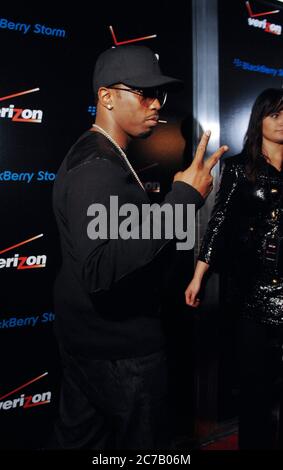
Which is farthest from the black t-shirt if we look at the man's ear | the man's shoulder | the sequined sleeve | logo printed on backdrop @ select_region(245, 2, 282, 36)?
logo printed on backdrop @ select_region(245, 2, 282, 36)

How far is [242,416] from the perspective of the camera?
222 cm

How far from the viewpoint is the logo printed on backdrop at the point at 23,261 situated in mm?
2131

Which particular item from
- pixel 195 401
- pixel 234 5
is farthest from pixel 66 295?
pixel 234 5

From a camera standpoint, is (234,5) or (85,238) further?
(234,5)

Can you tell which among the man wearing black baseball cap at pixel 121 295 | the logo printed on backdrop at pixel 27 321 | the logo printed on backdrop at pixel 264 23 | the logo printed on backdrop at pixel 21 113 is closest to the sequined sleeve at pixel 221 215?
the man wearing black baseball cap at pixel 121 295

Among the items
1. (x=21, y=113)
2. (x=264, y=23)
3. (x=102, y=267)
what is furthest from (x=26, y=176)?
(x=264, y=23)

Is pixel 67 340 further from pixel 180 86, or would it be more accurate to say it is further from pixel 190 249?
pixel 190 249

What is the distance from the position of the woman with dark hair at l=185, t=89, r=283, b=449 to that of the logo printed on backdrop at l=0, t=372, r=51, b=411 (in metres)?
0.89

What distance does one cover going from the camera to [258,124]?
2168mm

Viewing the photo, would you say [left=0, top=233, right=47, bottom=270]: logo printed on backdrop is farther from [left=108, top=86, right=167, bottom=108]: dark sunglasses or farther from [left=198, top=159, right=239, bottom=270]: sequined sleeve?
[left=108, top=86, right=167, bottom=108]: dark sunglasses

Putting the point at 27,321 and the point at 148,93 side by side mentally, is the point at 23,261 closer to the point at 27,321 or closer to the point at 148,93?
the point at 27,321

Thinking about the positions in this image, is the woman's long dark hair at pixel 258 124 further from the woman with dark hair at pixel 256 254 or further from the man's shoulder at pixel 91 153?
the man's shoulder at pixel 91 153

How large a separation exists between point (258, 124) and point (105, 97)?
0.95m
